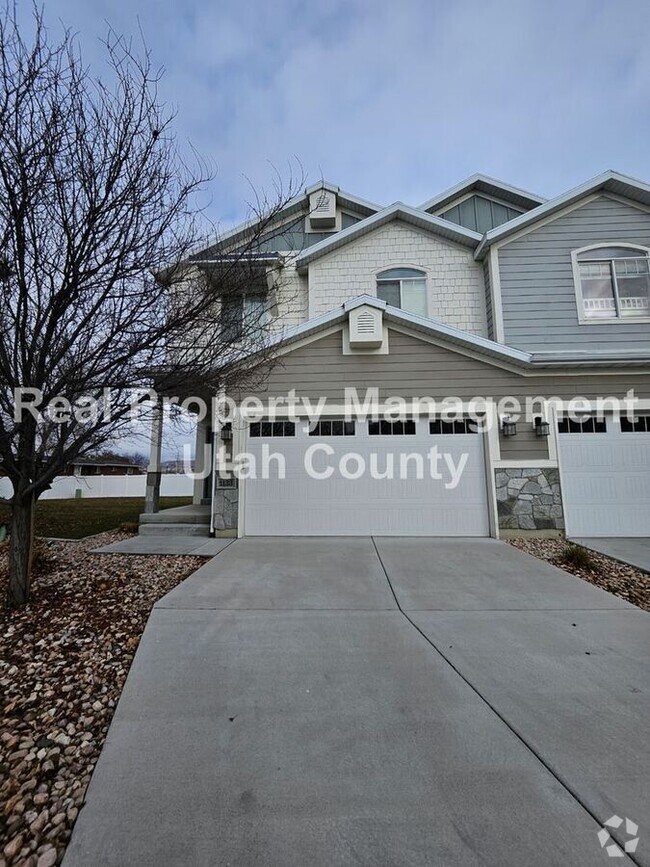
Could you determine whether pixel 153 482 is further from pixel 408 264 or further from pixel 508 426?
pixel 408 264

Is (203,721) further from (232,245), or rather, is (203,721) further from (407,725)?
(232,245)

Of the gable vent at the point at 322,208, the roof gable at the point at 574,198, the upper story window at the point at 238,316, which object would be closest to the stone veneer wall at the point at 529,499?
the upper story window at the point at 238,316

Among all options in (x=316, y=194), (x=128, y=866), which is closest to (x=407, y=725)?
(x=128, y=866)

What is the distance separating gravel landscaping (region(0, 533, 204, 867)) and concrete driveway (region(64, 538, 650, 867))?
134mm

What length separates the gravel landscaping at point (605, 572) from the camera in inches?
182

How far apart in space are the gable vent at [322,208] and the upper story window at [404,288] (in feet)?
8.00

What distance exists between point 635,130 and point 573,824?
12.9 m

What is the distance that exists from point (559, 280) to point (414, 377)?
4.54 meters

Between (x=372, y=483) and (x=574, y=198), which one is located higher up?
(x=574, y=198)

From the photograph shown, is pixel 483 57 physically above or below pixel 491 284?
above

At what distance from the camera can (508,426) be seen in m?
7.40

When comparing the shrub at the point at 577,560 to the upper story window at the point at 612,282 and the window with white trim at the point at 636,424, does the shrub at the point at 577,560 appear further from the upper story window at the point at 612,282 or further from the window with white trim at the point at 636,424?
the upper story window at the point at 612,282

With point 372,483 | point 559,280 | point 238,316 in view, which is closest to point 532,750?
point 238,316

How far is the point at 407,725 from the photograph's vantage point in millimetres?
2262
